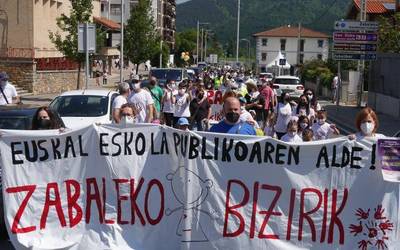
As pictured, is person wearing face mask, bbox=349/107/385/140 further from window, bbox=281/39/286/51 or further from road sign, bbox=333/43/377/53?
window, bbox=281/39/286/51

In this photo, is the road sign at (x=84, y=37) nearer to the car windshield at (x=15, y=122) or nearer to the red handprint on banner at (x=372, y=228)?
the car windshield at (x=15, y=122)

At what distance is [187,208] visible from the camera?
6844 millimetres

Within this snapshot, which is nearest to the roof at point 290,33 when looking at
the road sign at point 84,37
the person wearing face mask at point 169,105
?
the road sign at point 84,37

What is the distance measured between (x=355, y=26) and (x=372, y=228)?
24910mm

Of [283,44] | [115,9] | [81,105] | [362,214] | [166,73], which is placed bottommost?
[362,214]

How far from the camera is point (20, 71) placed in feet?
117

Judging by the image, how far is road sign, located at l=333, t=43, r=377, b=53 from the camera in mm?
30250

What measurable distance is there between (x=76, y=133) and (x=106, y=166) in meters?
0.45

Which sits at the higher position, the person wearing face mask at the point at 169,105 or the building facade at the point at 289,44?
the building facade at the point at 289,44

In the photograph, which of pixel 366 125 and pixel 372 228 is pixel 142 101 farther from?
pixel 372 228

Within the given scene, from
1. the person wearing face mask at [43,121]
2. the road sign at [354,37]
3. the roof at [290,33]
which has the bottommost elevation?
the person wearing face mask at [43,121]

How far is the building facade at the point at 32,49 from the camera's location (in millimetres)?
35500

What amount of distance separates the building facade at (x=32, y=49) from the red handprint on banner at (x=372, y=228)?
30303mm

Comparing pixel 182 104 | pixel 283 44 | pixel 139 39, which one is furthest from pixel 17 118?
pixel 283 44
